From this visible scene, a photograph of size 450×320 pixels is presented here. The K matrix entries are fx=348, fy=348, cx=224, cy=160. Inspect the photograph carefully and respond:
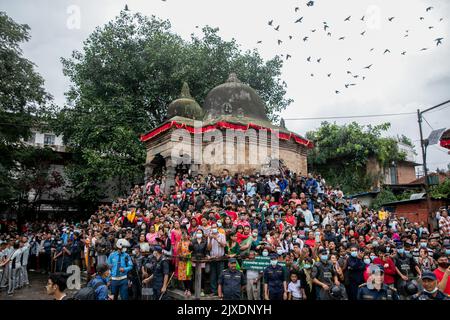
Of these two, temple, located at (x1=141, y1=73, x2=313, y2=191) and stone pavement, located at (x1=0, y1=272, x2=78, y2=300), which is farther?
temple, located at (x1=141, y1=73, x2=313, y2=191)

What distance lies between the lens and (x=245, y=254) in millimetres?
8773

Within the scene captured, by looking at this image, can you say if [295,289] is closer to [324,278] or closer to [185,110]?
[324,278]

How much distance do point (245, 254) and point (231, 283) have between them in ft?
4.11

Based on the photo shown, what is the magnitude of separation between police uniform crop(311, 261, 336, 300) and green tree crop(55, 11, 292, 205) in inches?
653

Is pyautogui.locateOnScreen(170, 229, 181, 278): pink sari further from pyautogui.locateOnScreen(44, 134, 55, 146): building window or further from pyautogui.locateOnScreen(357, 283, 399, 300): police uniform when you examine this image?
pyautogui.locateOnScreen(44, 134, 55, 146): building window

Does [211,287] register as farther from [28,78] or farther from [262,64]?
[262,64]

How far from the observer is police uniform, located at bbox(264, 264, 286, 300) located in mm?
7516

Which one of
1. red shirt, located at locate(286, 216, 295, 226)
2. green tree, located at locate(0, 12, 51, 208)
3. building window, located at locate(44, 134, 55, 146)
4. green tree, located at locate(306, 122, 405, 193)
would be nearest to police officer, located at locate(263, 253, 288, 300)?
red shirt, located at locate(286, 216, 295, 226)

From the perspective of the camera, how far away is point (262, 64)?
2936cm

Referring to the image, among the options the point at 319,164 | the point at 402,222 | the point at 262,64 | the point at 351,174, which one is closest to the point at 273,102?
the point at 262,64

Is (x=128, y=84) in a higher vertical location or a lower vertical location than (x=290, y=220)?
higher

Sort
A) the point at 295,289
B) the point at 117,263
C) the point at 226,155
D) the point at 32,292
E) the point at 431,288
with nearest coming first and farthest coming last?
the point at 431,288 → the point at 295,289 → the point at 117,263 → the point at 32,292 → the point at 226,155

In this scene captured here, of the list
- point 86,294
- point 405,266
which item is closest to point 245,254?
point 405,266
